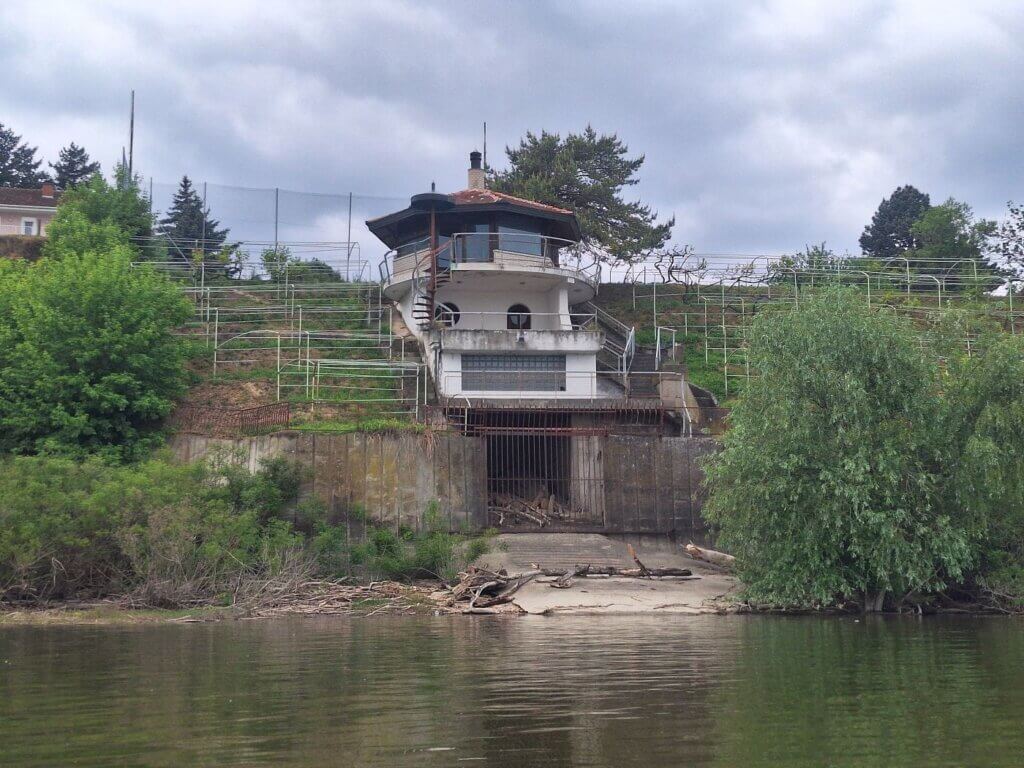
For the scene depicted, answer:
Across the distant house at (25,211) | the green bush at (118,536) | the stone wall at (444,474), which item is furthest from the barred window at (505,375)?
the distant house at (25,211)

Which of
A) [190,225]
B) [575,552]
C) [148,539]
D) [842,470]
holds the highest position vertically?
[190,225]

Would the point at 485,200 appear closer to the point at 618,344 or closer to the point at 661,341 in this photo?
the point at 618,344

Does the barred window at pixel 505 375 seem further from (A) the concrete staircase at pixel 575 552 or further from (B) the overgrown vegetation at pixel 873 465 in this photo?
(B) the overgrown vegetation at pixel 873 465

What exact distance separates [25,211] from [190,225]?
49.1 feet

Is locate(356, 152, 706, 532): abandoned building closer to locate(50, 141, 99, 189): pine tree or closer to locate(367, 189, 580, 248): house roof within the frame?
locate(367, 189, 580, 248): house roof

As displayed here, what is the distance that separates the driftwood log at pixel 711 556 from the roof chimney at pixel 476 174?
79.3 feet

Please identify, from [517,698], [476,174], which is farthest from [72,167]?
[517,698]

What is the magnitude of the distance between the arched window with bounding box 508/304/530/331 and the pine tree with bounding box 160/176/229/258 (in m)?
17.9

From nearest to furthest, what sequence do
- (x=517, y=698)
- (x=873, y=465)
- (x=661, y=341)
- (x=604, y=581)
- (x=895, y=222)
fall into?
(x=517, y=698) → (x=873, y=465) → (x=604, y=581) → (x=661, y=341) → (x=895, y=222)

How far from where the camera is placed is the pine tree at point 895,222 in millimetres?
78375

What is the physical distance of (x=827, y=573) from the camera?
83.1 ft

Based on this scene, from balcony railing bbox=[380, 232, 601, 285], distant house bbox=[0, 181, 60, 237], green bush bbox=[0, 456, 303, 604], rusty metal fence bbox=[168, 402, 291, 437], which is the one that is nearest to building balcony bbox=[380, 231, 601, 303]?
balcony railing bbox=[380, 232, 601, 285]

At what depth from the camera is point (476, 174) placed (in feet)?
166

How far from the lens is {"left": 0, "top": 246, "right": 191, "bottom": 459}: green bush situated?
33.7 meters
